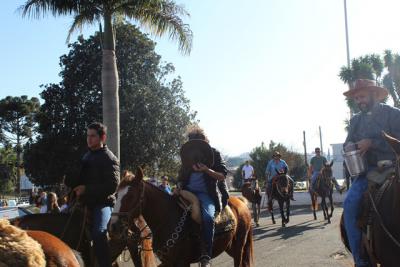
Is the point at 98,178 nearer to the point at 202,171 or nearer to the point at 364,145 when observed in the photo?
the point at 202,171

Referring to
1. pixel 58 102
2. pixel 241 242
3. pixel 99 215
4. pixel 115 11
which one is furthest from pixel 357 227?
pixel 58 102

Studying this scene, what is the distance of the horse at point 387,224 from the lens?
4.27 m

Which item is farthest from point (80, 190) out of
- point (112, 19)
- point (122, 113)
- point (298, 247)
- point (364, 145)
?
point (122, 113)

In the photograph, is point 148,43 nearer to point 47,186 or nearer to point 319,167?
point 47,186

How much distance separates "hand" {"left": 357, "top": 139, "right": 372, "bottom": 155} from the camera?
15.4 feet

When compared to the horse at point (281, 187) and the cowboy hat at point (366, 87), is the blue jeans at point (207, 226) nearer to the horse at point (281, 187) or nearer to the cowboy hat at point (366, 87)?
the cowboy hat at point (366, 87)

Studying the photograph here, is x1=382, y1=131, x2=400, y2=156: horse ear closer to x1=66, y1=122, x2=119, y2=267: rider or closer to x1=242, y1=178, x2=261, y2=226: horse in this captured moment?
x1=66, y1=122, x2=119, y2=267: rider

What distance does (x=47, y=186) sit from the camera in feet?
90.4

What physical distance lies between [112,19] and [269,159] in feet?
101

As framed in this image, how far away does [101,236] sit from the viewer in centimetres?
570

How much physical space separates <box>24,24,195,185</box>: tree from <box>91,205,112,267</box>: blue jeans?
20091 millimetres

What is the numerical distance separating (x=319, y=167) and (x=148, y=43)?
14.4 metres

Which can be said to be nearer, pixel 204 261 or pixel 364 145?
pixel 364 145

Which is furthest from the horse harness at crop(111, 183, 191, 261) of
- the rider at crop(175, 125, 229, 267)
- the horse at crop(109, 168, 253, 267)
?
the rider at crop(175, 125, 229, 267)
